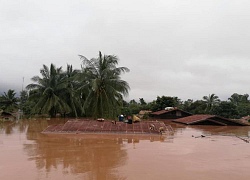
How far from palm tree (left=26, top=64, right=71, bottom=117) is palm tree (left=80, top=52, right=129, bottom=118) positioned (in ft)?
22.6

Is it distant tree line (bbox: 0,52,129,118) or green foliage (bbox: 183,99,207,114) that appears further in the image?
green foliage (bbox: 183,99,207,114)

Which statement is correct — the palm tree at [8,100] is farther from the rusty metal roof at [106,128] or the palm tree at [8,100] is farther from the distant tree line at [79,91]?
the rusty metal roof at [106,128]

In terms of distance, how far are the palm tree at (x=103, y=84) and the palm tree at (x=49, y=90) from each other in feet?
22.6

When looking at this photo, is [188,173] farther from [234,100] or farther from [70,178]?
[234,100]

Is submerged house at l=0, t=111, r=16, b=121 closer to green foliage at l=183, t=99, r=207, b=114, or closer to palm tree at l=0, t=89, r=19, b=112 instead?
palm tree at l=0, t=89, r=19, b=112

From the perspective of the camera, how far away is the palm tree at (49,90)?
26.3m

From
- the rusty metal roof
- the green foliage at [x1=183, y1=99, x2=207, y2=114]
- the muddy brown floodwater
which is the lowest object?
the muddy brown floodwater

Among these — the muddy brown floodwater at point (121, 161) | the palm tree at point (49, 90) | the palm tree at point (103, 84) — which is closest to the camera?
the muddy brown floodwater at point (121, 161)

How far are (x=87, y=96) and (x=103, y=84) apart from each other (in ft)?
5.74

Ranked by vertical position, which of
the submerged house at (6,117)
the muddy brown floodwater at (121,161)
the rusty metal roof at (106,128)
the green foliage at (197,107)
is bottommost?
the muddy brown floodwater at (121,161)

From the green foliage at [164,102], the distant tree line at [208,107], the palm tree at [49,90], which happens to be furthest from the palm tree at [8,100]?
the green foliage at [164,102]

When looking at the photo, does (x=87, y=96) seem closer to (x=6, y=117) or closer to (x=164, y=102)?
(x=6, y=117)

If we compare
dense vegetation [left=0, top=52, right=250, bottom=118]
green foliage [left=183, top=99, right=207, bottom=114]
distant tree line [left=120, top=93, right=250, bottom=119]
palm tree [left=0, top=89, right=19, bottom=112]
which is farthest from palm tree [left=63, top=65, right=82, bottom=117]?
green foliage [left=183, top=99, right=207, bottom=114]

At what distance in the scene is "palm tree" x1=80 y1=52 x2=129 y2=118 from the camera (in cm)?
2034
